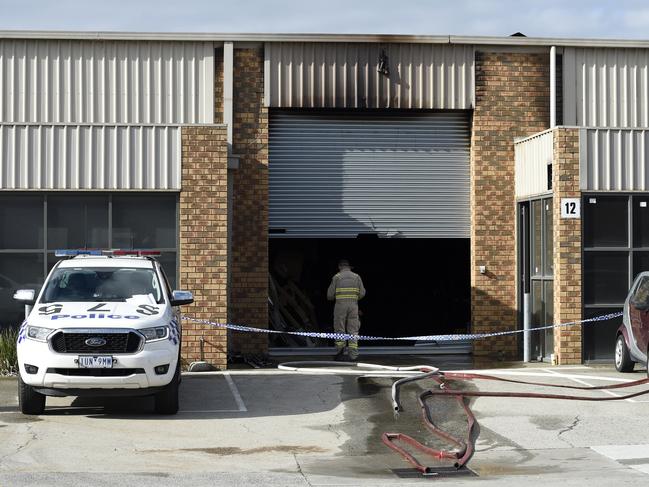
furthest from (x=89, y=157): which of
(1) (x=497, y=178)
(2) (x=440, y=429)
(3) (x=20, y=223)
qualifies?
(2) (x=440, y=429)

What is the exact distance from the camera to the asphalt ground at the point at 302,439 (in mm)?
10531

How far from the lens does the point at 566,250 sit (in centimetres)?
2044

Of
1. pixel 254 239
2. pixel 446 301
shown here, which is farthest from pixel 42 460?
pixel 446 301

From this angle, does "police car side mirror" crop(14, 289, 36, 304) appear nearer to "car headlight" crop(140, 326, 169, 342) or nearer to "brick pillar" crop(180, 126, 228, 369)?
"car headlight" crop(140, 326, 169, 342)

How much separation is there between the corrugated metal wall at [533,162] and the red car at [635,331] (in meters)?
3.06

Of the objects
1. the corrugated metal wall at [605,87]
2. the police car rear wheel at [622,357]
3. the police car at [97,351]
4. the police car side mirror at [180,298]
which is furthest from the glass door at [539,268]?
the police car at [97,351]

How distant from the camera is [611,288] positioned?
20.9 meters

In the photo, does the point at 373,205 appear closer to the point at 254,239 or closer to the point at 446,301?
the point at 254,239

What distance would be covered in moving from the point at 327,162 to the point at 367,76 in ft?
5.91

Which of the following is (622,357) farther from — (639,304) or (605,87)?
(605,87)

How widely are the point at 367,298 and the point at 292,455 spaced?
51.5 ft

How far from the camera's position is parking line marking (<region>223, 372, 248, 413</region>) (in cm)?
1516

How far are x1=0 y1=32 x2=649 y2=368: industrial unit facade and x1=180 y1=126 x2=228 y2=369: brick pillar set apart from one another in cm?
3

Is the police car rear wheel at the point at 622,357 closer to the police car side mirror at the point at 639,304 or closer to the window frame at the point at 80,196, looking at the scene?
the police car side mirror at the point at 639,304
